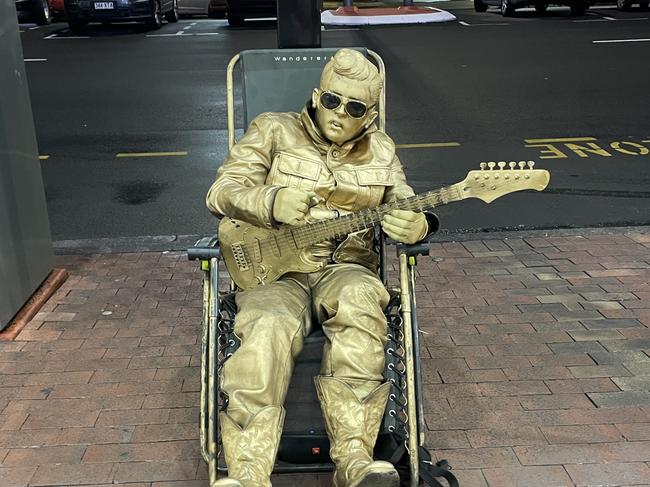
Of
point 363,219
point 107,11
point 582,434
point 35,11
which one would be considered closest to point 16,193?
point 363,219

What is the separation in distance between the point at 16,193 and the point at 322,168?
6.77 feet

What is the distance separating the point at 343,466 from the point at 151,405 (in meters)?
1.16

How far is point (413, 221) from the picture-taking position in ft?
9.21

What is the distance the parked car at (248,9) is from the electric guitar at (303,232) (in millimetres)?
15027

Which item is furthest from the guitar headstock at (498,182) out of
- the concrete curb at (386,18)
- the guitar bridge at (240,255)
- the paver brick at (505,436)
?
the concrete curb at (386,18)

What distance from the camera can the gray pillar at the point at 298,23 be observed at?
13.3 feet

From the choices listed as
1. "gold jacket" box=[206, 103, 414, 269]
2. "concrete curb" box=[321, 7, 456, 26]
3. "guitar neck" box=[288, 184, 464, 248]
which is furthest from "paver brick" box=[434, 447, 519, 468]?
"concrete curb" box=[321, 7, 456, 26]

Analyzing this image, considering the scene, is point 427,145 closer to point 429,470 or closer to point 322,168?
point 322,168

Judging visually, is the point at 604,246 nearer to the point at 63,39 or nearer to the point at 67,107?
the point at 67,107

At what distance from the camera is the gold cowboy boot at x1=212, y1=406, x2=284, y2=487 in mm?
2518

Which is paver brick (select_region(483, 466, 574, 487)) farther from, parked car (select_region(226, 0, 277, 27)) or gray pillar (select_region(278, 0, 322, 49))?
parked car (select_region(226, 0, 277, 27))

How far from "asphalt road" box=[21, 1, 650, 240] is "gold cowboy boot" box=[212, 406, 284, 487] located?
315cm

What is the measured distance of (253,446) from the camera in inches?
101

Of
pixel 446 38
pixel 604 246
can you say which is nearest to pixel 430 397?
pixel 604 246
